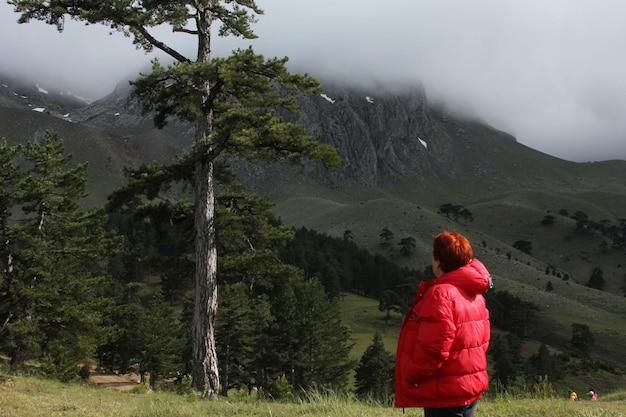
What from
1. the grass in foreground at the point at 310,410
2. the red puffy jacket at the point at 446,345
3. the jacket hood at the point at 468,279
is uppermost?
the jacket hood at the point at 468,279

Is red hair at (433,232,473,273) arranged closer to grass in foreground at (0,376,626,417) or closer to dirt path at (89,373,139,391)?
grass in foreground at (0,376,626,417)

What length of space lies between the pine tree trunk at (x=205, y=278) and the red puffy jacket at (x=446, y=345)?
8402mm

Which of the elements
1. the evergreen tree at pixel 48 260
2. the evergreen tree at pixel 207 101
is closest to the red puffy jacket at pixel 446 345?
the evergreen tree at pixel 207 101

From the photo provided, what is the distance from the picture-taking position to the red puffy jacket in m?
3.73

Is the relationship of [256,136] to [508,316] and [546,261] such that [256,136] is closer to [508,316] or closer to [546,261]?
[508,316]

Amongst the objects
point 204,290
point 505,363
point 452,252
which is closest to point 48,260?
point 204,290

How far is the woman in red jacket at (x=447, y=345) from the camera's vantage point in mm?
3732

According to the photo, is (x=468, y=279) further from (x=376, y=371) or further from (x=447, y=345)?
(x=376, y=371)

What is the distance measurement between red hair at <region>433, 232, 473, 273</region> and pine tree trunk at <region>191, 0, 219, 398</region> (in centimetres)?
825

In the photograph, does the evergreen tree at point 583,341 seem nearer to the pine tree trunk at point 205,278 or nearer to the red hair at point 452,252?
the pine tree trunk at point 205,278

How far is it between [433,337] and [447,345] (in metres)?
0.13

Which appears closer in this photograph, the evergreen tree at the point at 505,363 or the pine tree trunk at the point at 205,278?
the pine tree trunk at the point at 205,278

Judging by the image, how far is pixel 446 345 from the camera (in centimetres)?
371

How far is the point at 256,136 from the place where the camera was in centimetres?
1064
